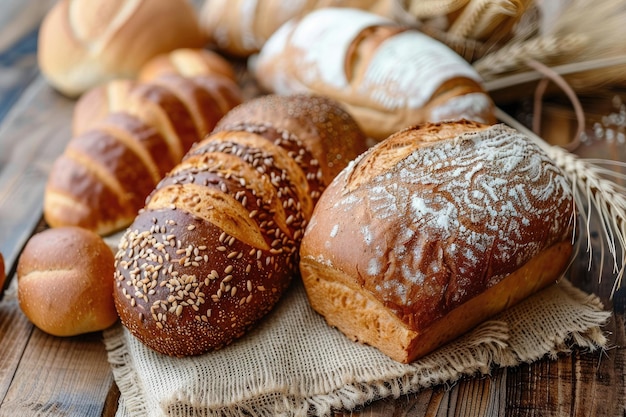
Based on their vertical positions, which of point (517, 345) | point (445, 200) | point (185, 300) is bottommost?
A: point (517, 345)

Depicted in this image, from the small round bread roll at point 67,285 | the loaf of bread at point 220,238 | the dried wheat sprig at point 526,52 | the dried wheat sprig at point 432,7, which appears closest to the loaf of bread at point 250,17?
the dried wheat sprig at point 432,7

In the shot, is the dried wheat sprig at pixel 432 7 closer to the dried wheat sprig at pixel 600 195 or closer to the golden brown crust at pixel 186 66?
the dried wheat sprig at pixel 600 195

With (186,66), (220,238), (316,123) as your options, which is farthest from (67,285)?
(186,66)

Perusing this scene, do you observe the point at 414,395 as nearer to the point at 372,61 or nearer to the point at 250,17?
the point at 372,61

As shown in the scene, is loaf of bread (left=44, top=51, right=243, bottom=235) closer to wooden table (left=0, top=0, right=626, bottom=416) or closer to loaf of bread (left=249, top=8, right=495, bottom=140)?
wooden table (left=0, top=0, right=626, bottom=416)

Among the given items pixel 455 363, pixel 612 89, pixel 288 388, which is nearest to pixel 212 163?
pixel 288 388

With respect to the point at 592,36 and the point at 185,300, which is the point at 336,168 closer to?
the point at 185,300
